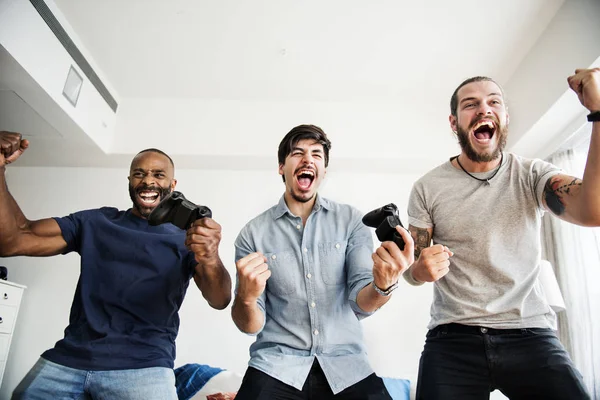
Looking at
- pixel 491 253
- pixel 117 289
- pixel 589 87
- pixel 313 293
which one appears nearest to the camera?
pixel 589 87

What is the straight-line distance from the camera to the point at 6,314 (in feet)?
11.2

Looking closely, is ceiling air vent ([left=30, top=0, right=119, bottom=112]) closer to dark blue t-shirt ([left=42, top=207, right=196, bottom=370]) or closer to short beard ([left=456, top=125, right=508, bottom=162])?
dark blue t-shirt ([left=42, top=207, right=196, bottom=370])

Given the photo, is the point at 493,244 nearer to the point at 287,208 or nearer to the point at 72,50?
the point at 287,208

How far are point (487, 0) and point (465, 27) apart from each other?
265 millimetres

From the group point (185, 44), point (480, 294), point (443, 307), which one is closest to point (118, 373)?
point (443, 307)

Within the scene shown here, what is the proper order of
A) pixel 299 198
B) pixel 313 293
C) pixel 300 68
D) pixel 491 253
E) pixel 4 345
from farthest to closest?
pixel 300 68, pixel 4 345, pixel 299 198, pixel 313 293, pixel 491 253

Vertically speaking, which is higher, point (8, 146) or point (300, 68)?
point (300, 68)

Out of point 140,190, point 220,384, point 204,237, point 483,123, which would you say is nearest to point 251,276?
point 204,237

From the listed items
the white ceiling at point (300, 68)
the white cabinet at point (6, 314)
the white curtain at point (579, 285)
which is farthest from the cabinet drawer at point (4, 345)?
the white curtain at point (579, 285)

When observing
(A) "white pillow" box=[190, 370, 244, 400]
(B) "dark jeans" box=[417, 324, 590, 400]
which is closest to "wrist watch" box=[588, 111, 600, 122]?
(B) "dark jeans" box=[417, 324, 590, 400]

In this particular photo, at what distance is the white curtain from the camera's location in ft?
9.38

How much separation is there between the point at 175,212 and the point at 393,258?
2.31 ft

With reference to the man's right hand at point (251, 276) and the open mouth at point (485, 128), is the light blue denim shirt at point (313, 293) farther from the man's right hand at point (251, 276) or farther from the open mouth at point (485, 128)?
the open mouth at point (485, 128)

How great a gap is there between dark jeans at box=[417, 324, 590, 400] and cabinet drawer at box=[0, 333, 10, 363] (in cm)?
340
